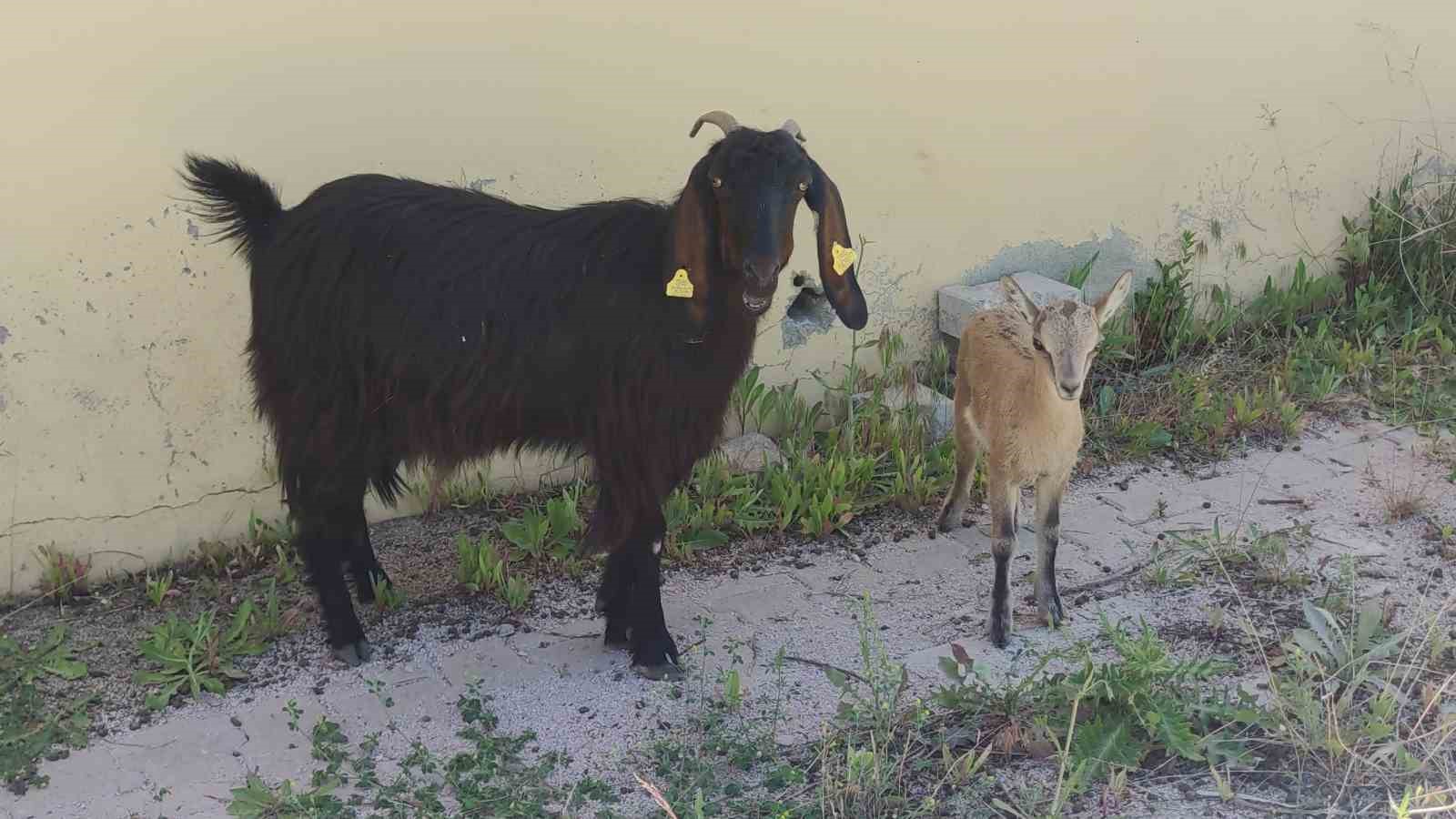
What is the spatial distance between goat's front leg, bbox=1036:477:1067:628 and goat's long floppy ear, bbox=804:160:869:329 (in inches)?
32.6

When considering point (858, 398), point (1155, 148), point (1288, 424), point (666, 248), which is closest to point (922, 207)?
point (858, 398)

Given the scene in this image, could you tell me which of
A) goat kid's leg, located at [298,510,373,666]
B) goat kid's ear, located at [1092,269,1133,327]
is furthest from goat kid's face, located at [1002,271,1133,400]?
goat kid's leg, located at [298,510,373,666]

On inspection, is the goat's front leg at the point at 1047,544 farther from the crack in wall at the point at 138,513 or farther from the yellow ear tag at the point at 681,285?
the crack in wall at the point at 138,513

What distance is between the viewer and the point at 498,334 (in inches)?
157

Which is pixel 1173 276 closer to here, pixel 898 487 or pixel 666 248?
pixel 898 487

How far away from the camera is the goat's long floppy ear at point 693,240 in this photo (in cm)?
376

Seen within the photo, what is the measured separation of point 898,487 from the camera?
16.9 ft

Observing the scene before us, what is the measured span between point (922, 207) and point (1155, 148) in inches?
48.8

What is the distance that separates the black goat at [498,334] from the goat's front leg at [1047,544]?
0.84m

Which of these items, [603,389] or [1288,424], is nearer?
[603,389]

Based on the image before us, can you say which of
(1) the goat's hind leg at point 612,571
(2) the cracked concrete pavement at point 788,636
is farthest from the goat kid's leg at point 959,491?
(1) the goat's hind leg at point 612,571

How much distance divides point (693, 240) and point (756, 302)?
0.25 metres

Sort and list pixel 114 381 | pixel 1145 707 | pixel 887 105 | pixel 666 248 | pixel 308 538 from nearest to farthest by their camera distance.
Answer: pixel 1145 707 < pixel 666 248 < pixel 308 538 < pixel 114 381 < pixel 887 105

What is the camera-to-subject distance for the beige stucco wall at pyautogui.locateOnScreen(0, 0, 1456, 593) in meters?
4.35
